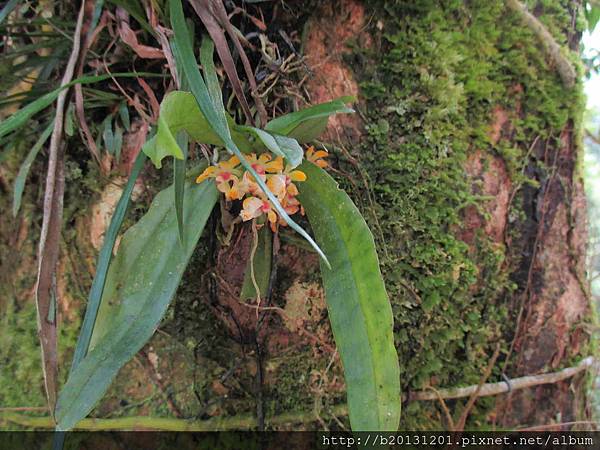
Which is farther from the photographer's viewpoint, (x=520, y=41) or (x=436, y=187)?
(x=520, y=41)

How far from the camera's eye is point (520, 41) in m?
0.90

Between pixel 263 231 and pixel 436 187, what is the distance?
33 centimetres

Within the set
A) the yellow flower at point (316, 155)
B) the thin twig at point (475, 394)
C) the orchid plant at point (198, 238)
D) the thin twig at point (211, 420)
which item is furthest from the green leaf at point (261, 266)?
the thin twig at point (475, 394)

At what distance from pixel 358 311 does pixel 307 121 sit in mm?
270

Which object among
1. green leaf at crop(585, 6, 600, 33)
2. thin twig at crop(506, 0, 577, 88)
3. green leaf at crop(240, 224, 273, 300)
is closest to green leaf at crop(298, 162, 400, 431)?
green leaf at crop(240, 224, 273, 300)

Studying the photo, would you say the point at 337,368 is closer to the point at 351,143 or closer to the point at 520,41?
the point at 351,143

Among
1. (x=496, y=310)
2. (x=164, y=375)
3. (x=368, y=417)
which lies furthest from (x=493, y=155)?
(x=164, y=375)

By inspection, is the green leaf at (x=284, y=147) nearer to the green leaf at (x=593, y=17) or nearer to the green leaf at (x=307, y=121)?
the green leaf at (x=307, y=121)

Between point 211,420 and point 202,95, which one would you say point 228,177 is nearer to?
point 202,95

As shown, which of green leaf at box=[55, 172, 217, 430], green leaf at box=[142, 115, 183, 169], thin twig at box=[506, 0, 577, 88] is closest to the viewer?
green leaf at box=[142, 115, 183, 169]

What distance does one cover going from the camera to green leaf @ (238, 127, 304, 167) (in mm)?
481

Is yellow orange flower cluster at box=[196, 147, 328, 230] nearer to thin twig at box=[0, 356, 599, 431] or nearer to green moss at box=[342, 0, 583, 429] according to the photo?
green moss at box=[342, 0, 583, 429]

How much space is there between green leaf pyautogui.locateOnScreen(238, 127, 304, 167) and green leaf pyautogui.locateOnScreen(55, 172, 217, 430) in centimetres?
15

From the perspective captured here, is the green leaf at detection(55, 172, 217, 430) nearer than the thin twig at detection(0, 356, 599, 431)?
Yes
